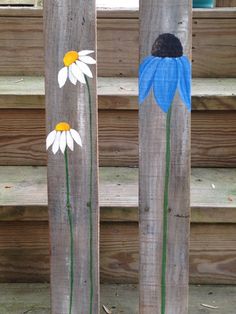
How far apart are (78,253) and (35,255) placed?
1.23ft

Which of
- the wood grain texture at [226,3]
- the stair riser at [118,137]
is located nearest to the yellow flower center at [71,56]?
the stair riser at [118,137]

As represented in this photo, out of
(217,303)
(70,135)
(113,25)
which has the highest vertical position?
(113,25)

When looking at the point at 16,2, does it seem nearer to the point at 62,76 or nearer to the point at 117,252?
the point at 117,252

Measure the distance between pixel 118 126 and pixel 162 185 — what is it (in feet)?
1.99

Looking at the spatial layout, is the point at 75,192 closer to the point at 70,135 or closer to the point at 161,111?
the point at 70,135

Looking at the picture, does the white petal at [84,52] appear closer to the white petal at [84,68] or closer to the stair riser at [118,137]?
the white petal at [84,68]

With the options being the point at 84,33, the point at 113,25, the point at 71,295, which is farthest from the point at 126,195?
the point at 113,25

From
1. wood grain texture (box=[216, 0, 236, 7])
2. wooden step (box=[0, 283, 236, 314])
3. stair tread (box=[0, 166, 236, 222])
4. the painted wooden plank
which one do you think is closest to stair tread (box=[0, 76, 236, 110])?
stair tread (box=[0, 166, 236, 222])

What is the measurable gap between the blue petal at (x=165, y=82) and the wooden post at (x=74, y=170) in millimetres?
137

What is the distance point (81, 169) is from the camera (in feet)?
4.24

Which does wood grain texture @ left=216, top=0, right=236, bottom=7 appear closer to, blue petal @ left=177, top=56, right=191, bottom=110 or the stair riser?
the stair riser

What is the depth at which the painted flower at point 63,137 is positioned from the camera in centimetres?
128

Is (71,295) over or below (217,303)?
over

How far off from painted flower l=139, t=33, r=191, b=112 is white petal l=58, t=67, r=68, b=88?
160mm
